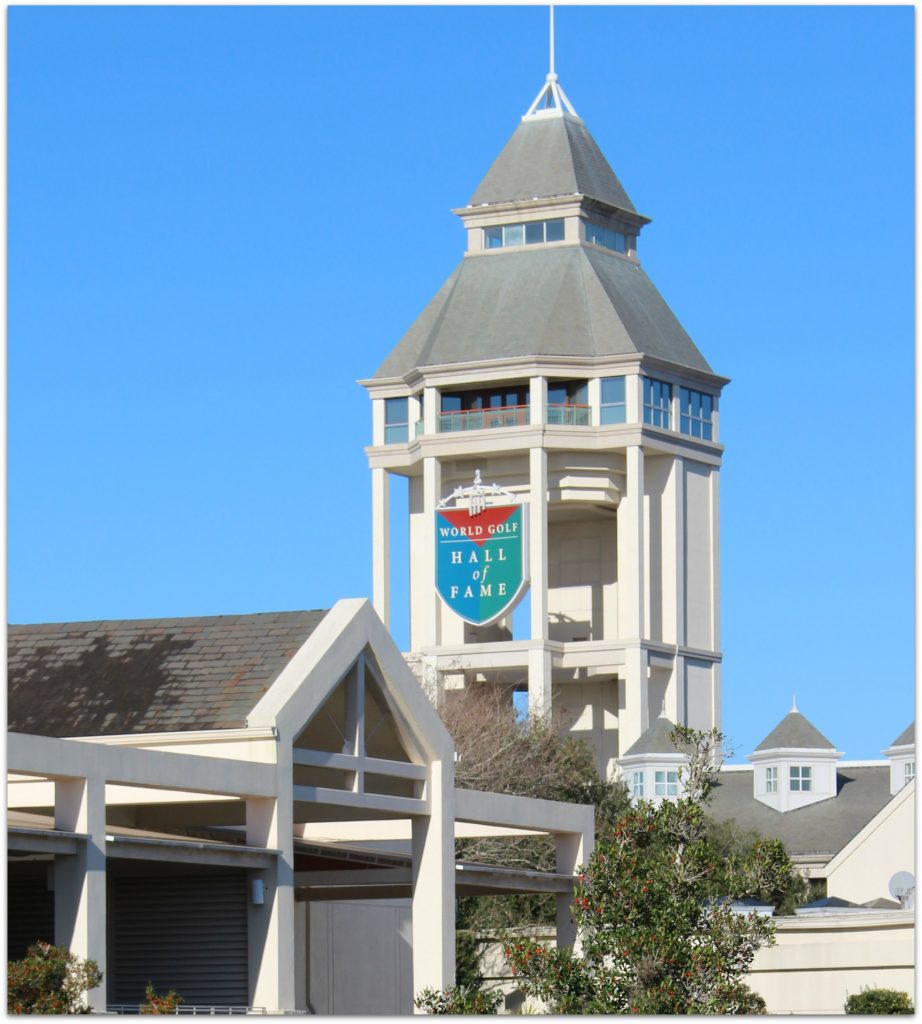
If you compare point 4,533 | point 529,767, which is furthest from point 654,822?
point 529,767

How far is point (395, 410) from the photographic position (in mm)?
94812

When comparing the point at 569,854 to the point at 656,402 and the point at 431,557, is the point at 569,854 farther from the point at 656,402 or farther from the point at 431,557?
the point at 656,402

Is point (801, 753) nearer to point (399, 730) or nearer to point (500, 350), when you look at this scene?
point (500, 350)

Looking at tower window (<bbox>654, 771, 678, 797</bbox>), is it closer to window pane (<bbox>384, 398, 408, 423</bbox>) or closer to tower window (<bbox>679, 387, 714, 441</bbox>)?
tower window (<bbox>679, 387, 714, 441</bbox>)

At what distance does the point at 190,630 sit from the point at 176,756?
19.9ft

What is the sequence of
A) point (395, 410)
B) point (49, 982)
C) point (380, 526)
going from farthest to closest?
point (395, 410)
point (380, 526)
point (49, 982)

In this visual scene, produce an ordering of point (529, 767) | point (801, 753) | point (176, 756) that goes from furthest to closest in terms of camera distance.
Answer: point (801, 753), point (529, 767), point (176, 756)

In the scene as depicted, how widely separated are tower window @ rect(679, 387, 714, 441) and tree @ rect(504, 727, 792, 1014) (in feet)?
201

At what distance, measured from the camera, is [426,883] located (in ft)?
121

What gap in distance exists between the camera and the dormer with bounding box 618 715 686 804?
85750mm

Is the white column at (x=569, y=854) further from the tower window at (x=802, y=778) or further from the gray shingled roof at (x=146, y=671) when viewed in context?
the tower window at (x=802, y=778)

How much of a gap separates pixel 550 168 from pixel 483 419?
10.8m

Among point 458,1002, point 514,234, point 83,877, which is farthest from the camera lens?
point 514,234

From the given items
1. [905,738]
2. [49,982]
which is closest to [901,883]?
[905,738]
